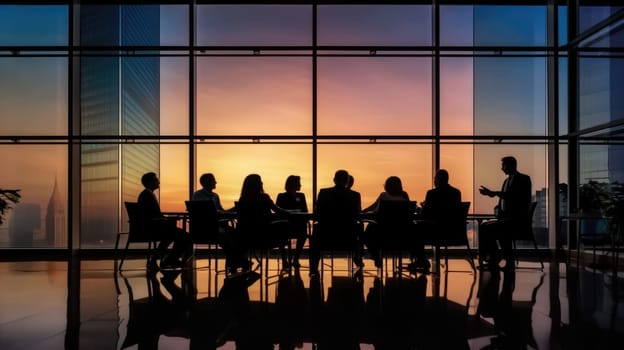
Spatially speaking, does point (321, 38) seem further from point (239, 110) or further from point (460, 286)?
point (460, 286)

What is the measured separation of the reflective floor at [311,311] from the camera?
341cm

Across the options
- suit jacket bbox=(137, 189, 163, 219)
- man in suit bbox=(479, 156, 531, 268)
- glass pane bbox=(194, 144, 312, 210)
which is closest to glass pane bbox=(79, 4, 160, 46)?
glass pane bbox=(194, 144, 312, 210)

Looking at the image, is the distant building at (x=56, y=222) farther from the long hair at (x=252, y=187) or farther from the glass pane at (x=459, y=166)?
the glass pane at (x=459, y=166)

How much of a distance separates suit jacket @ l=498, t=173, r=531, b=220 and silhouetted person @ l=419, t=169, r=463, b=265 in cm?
76

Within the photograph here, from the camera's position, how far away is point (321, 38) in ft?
34.0

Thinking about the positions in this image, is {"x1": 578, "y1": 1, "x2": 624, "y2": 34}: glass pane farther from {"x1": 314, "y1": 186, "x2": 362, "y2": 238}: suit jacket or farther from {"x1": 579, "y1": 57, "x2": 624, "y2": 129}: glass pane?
{"x1": 314, "y1": 186, "x2": 362, "y2": 238}: suit jacket

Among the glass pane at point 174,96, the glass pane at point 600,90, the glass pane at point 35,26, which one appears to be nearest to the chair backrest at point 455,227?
the glass pane at point 600,90

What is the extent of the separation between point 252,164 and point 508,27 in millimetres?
5079

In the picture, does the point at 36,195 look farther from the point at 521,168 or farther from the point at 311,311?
the point at 521,168

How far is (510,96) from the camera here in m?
10.4

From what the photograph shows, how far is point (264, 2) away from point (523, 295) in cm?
725

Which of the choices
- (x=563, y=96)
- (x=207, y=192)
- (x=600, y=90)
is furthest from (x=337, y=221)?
(x=563, y=96)

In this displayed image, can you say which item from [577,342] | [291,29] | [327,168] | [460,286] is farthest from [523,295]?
[291,29]

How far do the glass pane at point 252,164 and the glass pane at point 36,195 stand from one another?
2.44 m
